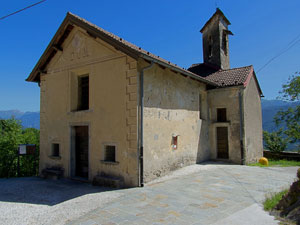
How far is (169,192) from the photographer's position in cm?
639

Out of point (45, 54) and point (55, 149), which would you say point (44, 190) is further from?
point (45, 54)

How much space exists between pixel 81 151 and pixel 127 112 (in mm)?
3309

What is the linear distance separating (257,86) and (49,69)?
1273 centimetres

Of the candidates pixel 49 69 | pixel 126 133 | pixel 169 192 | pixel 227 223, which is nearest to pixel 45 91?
pixel 49 69

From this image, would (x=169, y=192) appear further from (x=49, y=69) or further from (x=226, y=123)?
(x=49, y=69)

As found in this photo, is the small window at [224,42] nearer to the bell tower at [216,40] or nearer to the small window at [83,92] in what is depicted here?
the bell tower at [216,40]

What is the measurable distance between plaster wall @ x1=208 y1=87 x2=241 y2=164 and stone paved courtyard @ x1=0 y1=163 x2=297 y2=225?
10.4ft

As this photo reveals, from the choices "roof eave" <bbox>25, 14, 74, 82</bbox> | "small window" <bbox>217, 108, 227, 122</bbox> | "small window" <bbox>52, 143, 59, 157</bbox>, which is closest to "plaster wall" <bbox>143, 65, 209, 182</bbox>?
"small window" <bbox>217, 108, 227, 122</bbox>

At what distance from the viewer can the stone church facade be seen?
295 inches

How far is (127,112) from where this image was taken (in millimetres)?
7469

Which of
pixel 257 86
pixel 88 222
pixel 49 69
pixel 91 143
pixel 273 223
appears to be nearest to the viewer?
pixel 273 223

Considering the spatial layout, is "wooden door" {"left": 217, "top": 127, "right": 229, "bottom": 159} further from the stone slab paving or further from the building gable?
the building gable

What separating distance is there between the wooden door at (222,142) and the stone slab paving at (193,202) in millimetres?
3827

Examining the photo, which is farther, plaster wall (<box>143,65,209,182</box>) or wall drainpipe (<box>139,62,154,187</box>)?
plaster wall (<box>143,65,209,182</box>)
